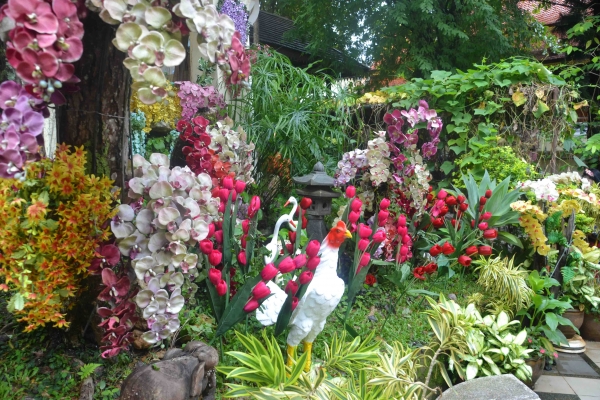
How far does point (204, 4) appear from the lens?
1.24 m

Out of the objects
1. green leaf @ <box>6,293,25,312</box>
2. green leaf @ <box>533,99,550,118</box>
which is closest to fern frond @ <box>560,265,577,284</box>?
green leaf @ <box>533,99,550,118</box>

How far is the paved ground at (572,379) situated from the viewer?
2908 mm

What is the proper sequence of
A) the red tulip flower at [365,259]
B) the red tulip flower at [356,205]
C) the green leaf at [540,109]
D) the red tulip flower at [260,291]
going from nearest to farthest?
the red tulip flower at [260,291], the red tulip flower at [365,259], the red tulip flower at [356,205], the green leaf at [540,109]

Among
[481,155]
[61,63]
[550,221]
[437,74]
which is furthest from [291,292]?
[437,74]

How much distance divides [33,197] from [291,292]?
1029mm

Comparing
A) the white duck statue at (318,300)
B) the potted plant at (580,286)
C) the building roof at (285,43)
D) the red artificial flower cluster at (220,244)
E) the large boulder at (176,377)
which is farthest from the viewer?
the building roof at (285,43)

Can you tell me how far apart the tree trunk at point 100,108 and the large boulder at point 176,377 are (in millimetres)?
767

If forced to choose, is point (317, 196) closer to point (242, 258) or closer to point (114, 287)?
point (242, 258)

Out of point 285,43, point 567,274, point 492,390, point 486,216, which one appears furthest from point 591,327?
point 285,43

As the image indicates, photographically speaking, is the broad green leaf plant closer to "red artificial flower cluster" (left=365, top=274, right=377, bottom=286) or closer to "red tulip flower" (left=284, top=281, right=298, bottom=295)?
"red tulip flower" (left=284, top=281, right=298, bottom=295)

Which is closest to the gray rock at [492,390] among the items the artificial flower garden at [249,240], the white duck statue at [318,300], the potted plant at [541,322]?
the artificial flower garden at [249,240]

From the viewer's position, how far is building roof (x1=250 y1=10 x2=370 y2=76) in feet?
34.5

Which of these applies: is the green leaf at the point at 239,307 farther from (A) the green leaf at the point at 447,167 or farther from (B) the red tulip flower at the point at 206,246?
(A) the green leaf at the point at 447,167

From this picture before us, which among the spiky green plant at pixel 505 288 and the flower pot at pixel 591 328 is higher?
the spiky green plant at pixel 505 288
